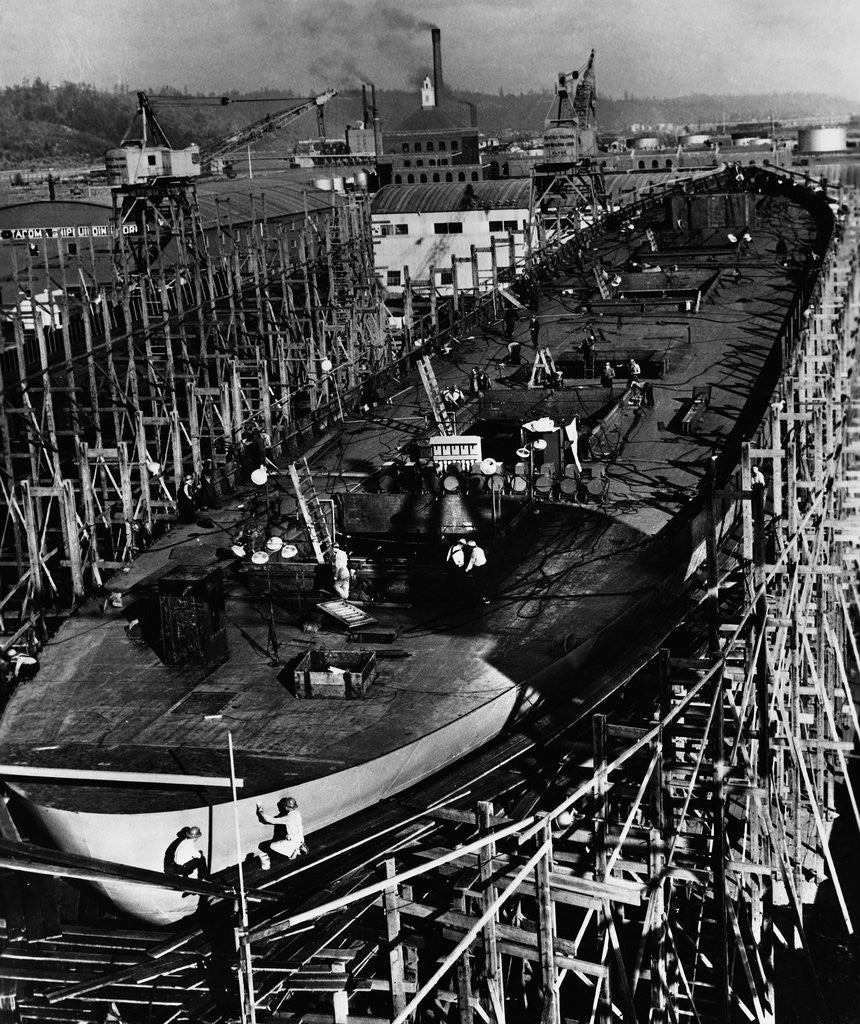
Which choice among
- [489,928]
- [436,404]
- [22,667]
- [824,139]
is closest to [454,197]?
[824,139]

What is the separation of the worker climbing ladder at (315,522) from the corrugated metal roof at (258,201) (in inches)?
2172

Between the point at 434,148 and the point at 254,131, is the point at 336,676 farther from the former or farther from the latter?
the point at 254,131

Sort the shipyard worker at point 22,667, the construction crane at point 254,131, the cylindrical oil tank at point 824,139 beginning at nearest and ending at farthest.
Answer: the shipyard worker at point 22,667
the cylindrical oil tank at point 824,139
the construction crane at point 254,131

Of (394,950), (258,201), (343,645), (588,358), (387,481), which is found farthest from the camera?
(258,201)

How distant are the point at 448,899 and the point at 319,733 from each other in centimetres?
351

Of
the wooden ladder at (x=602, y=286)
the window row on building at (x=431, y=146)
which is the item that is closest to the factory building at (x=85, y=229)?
the wooden ladder at (x=602, y=286)

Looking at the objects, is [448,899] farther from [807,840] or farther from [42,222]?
[42,222]

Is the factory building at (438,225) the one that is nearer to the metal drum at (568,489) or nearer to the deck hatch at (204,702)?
the metal drum at (568,489)

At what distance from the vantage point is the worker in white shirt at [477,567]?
22516 millimetres

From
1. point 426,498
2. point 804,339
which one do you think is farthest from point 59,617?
point 804,339

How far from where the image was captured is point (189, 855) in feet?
51.8

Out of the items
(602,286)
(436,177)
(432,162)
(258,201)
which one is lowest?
(602,286)

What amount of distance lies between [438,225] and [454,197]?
2101 mm

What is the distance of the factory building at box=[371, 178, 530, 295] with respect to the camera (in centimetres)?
8425
